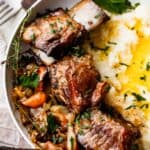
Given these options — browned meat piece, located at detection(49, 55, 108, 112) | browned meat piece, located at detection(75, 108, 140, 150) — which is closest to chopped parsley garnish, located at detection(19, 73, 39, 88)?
browned meat piece, located at detection(49, 55, 108, 112)

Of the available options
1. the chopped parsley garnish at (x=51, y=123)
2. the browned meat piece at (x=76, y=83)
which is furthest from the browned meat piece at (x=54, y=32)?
the chopped parsley garnish at (x=51, y=123)

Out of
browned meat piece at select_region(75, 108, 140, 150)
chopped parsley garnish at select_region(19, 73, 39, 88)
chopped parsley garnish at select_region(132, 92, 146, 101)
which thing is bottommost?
chopped parsley garnish at select_region(132, 92, 146, 101)

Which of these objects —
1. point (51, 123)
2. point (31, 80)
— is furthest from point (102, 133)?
point (31, 80)

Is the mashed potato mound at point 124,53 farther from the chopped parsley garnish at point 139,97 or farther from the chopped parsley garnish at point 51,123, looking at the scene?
the chopped parsley garnish at point 51,123

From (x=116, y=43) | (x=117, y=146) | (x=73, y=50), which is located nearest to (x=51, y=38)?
(x=73, y=50)

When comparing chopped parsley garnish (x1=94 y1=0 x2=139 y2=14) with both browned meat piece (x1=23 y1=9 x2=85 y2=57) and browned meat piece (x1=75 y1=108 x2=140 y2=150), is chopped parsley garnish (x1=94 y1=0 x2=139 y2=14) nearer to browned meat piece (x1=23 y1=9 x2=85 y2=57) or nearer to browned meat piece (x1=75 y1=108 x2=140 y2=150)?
browned meat piece (x1=23 y1=9 x2=85 y2=57)
